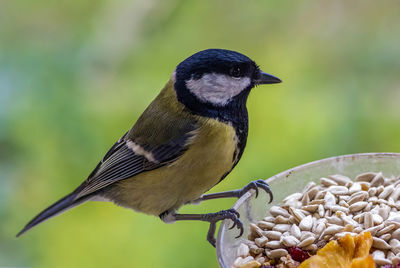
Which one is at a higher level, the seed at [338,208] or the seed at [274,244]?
the seed at [338,208]

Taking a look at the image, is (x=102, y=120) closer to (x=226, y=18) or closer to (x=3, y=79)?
(x=3, y=79)

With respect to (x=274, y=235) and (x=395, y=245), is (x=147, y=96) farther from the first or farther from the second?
(x=395, y=245)

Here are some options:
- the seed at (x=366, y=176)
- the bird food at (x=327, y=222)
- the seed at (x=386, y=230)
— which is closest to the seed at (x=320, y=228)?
the bird food at (x=327, y=222)

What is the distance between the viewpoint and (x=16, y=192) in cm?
190

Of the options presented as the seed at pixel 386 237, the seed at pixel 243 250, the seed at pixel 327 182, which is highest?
the seed at pixel 327 182

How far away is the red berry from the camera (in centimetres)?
108

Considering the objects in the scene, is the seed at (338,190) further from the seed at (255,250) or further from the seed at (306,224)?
the seed at (255,250)

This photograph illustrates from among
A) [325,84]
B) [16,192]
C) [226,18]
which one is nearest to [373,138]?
[325,84]

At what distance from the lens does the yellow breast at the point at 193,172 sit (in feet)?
4.13

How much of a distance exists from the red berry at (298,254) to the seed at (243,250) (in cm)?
9

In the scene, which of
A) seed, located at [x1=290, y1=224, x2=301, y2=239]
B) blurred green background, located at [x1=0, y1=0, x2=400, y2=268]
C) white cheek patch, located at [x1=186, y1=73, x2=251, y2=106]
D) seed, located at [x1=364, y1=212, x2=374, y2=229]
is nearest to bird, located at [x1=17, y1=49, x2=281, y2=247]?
white cheek patch, located at [x1=186, y1=73, x2=251, y2=106]

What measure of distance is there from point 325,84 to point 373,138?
11.7 inches

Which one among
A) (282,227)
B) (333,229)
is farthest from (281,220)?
(333,229)

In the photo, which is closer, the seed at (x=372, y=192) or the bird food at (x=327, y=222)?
the bird food at (x=327, y=222)
